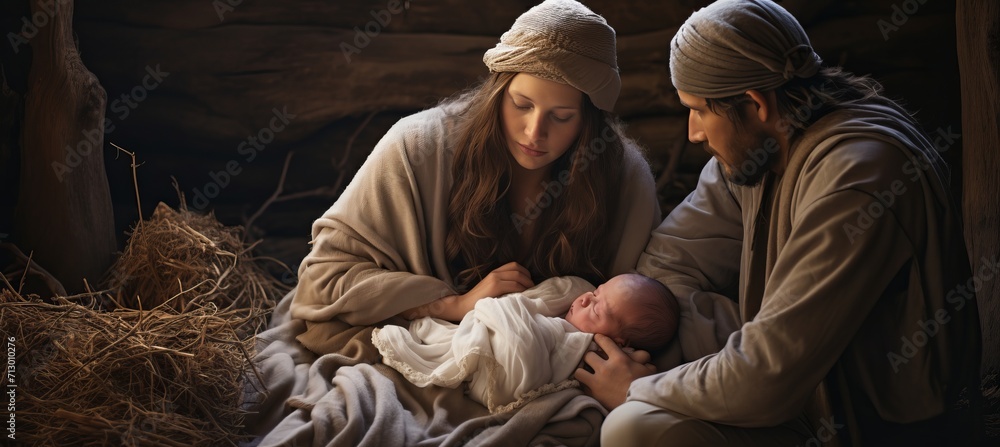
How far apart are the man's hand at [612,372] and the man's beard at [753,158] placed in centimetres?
71

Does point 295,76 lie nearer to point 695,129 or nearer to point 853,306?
point 695,129

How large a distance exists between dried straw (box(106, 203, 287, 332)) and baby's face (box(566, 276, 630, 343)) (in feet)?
4.56

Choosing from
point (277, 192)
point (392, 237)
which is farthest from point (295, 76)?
point (392, 237)

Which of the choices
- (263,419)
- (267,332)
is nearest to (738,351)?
(263,419)

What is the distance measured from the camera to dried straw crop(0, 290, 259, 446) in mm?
2834

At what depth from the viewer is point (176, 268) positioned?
413cm

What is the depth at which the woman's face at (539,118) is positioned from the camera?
3361mm

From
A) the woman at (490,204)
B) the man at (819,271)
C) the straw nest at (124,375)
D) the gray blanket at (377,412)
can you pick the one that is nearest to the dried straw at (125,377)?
the straw nest at (124,375)

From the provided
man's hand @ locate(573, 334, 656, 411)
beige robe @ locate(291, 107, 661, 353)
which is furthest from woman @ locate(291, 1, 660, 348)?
man's hand @ locate(573, 334, 656, 411)

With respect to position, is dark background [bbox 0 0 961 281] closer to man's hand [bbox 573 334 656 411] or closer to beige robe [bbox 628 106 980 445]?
man's hand [bbox 573 334 656 411]

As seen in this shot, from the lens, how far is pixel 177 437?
288 cm

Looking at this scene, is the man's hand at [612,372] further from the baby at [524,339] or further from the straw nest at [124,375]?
the straw nest at [124,375]

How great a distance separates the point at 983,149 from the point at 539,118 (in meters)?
1.59

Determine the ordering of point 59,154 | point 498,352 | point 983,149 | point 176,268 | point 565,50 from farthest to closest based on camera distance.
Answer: point 176,268 → point 59,154 → point 983,149 → point 565,50 → point 498,352
